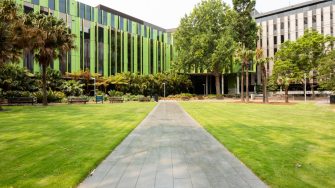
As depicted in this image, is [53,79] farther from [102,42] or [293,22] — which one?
[293,22]

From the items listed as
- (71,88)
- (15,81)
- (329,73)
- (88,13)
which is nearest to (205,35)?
(88,13)

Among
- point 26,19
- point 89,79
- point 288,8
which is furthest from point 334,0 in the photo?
point 26,19

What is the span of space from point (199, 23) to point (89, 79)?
1043 inches

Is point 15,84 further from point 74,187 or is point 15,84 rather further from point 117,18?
point 74,187

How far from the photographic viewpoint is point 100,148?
859 centimetres

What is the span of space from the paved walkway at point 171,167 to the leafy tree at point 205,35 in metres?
50.1

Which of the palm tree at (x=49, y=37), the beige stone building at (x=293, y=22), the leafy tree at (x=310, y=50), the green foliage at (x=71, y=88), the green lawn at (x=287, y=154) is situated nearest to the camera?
the green lawn at (x=287, y=154)

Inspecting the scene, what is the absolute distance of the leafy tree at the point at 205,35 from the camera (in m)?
58.4

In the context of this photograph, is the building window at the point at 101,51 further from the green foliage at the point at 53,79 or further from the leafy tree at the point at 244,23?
the leafy tree at the point at 244,23

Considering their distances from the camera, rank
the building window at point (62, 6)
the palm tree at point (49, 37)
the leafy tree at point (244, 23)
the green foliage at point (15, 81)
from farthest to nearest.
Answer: the leafy tree at point (244, 23) → the building window at point (62, 6) → the green foliage at point (15, 81) → the palm tree at point (49, 37)

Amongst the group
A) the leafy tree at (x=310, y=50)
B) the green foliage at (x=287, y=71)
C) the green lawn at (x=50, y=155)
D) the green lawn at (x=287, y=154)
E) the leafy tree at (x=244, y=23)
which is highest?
the leafy tree at (x=244, y=23)

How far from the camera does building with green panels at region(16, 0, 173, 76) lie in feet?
172

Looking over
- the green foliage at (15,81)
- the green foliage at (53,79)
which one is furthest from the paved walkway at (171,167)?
the green foliage at (53,79)

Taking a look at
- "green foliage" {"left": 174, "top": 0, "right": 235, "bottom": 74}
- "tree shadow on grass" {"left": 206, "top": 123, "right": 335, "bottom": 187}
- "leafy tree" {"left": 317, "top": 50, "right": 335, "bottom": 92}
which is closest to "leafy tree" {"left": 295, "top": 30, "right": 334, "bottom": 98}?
"green foliage" {"left": 174, "top": 0, "right": 235, "bottom": 74}
